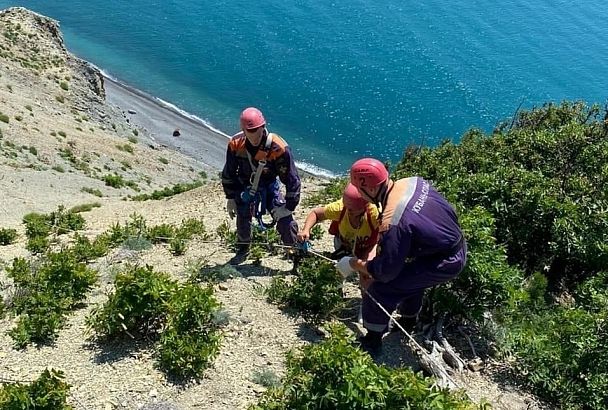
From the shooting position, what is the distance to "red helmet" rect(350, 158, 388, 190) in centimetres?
659

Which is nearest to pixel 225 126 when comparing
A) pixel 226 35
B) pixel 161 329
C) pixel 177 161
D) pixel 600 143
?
pixel 177 161

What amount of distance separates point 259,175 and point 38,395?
4.40 metres

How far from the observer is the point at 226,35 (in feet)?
188

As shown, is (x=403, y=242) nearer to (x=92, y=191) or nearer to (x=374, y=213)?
(x=374, y=213)

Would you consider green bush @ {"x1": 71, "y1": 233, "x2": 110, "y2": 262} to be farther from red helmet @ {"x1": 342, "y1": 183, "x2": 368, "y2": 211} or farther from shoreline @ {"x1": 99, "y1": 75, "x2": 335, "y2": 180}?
shoreline @ {"x1": 99, "y1": 75, "x2": 335, "y2": 180}

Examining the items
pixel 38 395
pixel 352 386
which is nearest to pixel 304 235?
pixel 352 386

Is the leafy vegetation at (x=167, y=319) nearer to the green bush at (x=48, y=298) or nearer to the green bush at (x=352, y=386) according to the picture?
the green bush at (x=48, y=298)

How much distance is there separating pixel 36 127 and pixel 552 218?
29888mm

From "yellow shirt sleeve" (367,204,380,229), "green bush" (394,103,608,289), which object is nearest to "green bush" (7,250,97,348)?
"yellow shirt sleeve" (367,204,380,229)

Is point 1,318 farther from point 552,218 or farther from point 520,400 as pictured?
point 552,218

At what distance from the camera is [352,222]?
812cm

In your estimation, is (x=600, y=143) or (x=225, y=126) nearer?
(x=600, y=143)

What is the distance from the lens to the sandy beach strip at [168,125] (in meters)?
43.9

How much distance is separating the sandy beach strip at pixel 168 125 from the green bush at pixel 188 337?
34713 mm
